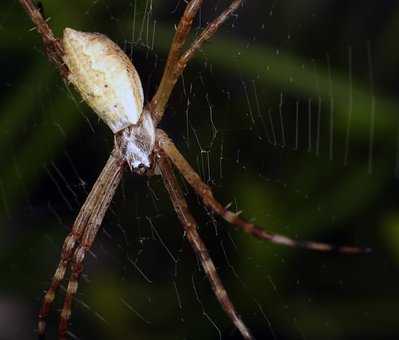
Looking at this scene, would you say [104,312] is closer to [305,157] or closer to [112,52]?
[305,157]

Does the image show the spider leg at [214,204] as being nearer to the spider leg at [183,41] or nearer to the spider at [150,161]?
the spider at [150,161]

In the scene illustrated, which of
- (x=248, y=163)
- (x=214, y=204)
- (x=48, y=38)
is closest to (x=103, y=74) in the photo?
(x=48, y=38)

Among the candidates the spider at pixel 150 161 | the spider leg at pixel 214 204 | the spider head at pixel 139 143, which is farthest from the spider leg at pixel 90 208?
the spider leg at pixel 214 204

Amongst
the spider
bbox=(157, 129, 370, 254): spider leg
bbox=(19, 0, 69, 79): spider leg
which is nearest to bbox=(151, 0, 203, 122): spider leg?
the spider

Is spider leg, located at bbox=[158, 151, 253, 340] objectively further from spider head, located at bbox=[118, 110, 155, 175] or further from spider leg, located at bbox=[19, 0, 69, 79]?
spider leg, located at bbox=[19, 0, 69, 79]

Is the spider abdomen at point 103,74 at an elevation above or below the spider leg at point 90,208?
above

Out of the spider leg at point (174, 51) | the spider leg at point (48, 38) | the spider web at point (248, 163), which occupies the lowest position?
the spider web at point (248, 163)

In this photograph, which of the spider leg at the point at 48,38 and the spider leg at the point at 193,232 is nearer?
the spider leg at the point at 48,38
